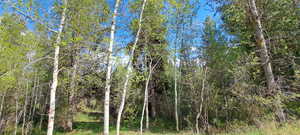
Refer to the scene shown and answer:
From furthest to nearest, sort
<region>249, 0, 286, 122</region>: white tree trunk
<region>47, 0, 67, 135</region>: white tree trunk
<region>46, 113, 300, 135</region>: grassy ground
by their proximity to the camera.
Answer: <region>249, 0, 286, 122</region>: white tree trunk
<region>47, 0, 67, 135</region>: white tree trunk
<region>46, 113, 300, 135</region>: grassy ground

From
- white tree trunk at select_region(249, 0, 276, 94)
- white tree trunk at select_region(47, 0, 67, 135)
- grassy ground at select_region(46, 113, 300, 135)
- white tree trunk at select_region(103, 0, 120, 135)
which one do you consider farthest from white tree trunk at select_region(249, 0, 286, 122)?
white tree trunk at select_region(47, 0, 67, 135)

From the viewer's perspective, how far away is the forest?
214 inches

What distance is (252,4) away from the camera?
19.5 ft

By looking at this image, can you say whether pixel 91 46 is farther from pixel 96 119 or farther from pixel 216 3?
pixel 96 119

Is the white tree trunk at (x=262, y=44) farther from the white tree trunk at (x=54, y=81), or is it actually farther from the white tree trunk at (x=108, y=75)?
the white tree trunk at (x=54, y=81)

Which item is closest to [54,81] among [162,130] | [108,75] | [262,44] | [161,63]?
[108,75]

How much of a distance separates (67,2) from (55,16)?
2.12 ft

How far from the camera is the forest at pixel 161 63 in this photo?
5.44 m

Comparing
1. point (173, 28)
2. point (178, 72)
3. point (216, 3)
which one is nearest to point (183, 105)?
point (178, 72)

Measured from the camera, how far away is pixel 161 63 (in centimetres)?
1792

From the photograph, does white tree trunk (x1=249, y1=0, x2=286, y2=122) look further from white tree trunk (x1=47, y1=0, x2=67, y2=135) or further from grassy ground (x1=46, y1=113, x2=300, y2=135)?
white tree trunk (x1=47, y1=0, x2=67, y2=135)

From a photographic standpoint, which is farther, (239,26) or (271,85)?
(239,26)

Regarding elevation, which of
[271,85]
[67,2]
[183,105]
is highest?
[67,2]

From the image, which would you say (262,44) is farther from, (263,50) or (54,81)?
(54,81)
